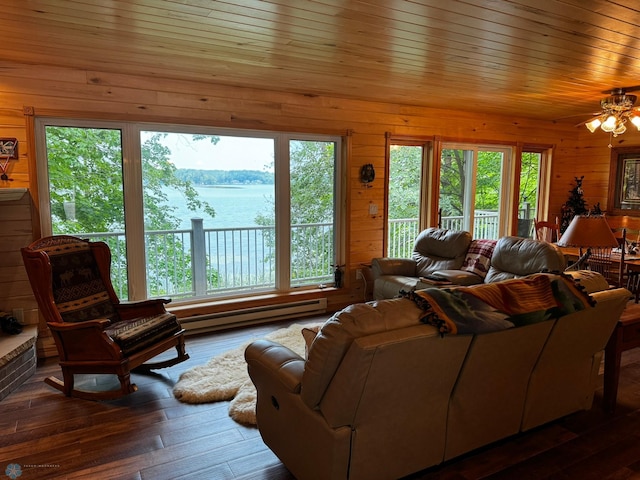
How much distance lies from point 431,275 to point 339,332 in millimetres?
3070

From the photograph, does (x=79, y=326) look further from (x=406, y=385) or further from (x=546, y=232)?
(x=546, y=232)

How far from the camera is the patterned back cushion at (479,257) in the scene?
4.48 metres

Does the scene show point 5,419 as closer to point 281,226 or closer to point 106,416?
point 106,416

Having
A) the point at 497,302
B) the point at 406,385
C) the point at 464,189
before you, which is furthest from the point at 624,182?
the point at 406,385

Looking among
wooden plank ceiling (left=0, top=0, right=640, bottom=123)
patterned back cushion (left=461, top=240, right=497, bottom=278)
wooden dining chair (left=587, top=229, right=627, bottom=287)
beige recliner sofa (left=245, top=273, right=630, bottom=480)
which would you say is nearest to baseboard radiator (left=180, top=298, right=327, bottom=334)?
patterned back cushion (left=461, top=240, right=497, bottom=278)

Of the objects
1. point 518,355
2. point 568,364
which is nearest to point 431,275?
point 568,364

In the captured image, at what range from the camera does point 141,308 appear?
3.55m

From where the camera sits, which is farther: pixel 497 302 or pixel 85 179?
pixel 85 179

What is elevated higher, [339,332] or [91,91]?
[91,91]

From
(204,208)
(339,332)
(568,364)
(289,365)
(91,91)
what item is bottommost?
(568,364)

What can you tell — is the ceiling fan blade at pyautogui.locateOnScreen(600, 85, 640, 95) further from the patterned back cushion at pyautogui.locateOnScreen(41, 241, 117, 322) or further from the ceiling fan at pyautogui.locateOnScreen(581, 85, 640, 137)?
the patterned back cushion at pyautogui.locateOnScreen(41, 241, 117, 322)

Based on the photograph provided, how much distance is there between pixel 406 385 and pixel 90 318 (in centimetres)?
263

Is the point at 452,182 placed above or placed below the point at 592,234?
above

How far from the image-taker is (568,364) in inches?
98.4
